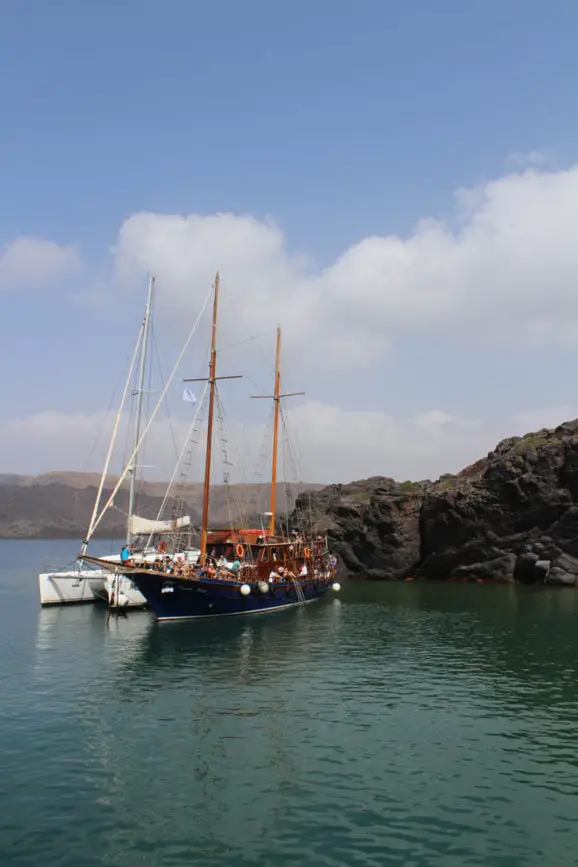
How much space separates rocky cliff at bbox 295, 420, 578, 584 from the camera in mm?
88188

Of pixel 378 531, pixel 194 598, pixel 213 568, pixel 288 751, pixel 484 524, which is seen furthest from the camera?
pixel 378 531

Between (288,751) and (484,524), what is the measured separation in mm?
76764

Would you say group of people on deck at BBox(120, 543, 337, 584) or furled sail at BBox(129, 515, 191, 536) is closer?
group of people on deck at BBox(120, 543, 337, 584)

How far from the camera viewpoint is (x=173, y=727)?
995 inches

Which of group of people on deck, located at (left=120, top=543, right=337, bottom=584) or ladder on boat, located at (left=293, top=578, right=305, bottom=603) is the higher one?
group of people on deck, located at (left=120, top=543, right=337, bottom=584)

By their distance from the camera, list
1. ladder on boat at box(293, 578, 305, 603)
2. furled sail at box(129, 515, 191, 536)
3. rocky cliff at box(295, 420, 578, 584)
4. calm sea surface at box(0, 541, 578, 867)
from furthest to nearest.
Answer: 1. rocky cliff at box(295, 420, 578, 584)
2. ladder on boat at box(293, 578, 305, 603)
3. furled sail at box(129, 515, 191, 536)
4. calm sea surface at box(0, 541, 578, 867)

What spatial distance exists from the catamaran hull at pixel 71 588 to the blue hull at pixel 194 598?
48.5 ft

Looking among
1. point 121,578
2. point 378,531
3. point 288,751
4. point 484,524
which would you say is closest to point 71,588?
point 121,578

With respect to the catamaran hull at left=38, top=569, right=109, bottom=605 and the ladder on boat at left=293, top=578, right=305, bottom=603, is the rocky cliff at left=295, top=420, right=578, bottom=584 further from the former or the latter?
the catamaran hull at left=38, top=569, right=109, bottom=605

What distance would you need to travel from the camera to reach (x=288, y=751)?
22.6 metres

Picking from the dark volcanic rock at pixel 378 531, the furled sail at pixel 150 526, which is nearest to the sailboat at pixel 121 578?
the furled sail at pixel 150 526

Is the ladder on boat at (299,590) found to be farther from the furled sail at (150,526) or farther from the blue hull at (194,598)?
the furled sail at (150,526)

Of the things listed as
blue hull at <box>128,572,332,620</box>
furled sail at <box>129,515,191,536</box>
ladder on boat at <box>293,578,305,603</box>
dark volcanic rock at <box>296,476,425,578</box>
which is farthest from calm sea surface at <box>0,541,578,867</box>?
dark volcanic rock at <box>296,476,425,578</box>

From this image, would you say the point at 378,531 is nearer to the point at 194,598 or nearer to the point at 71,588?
the point at 71,588
